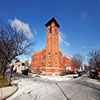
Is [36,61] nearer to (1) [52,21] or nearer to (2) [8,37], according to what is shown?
(1) [52,21]

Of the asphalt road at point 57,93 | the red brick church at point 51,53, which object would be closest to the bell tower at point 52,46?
the red brick church at point 51,53

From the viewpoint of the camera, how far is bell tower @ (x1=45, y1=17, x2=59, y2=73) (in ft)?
104

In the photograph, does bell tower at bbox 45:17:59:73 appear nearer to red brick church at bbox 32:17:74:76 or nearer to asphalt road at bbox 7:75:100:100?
red brick church at bbox 32:17:74:76

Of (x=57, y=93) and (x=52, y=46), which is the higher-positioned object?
(x=52, y=46)

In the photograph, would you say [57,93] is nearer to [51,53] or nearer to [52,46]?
[51,53]

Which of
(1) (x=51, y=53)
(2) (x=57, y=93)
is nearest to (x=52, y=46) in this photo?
(1) (x=51, y=53)

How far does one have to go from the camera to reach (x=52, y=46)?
106ft

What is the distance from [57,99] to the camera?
6.12m

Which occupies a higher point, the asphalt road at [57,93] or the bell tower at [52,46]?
the bell tower at [52,46]

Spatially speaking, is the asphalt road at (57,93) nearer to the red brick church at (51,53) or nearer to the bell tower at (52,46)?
the red brick church at (51,53)

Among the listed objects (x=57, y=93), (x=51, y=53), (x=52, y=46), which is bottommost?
(x=57, y=93)

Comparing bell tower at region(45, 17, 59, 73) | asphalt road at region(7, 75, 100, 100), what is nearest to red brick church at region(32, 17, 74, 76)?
bell tower at region(45, 17, 59, 73)

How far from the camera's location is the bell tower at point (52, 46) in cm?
3158

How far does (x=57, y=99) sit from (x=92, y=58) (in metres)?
35.7
